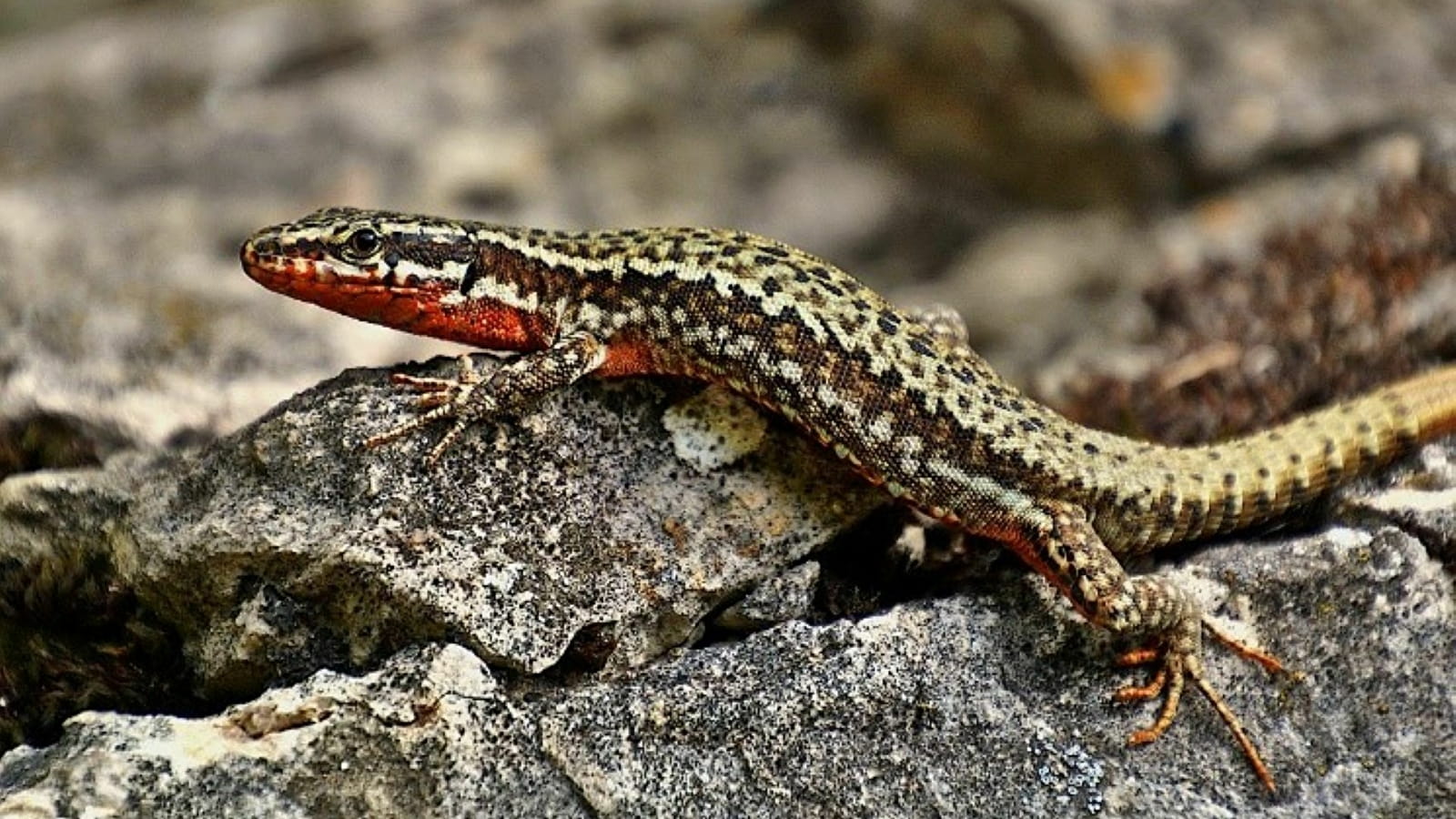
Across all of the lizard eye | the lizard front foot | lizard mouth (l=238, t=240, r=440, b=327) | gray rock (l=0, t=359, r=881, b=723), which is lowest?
gray rock (l=0, t=359, r=881, b=723)

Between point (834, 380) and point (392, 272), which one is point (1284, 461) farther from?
point (392, 272)

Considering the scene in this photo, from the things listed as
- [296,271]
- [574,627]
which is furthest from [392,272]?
[574,627]

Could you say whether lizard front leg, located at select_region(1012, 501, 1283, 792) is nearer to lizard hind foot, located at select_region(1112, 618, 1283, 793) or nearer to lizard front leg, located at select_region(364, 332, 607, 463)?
lizard hind foot, located at select_region(1112, 618, 1283, 793)

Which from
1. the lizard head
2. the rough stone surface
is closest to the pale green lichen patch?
the rough stone surface

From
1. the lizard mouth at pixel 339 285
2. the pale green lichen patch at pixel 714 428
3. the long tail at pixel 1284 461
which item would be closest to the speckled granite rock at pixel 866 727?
the long tail at pixel 1284 461

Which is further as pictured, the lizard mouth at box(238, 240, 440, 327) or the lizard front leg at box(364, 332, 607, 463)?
the lizard mouth at box(238, 240, 440, 327)

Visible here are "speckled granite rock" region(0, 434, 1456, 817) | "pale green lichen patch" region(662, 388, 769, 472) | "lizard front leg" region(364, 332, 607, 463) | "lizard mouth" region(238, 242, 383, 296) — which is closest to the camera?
"speckled granite rock" region(0, 434, 1456, 817)
